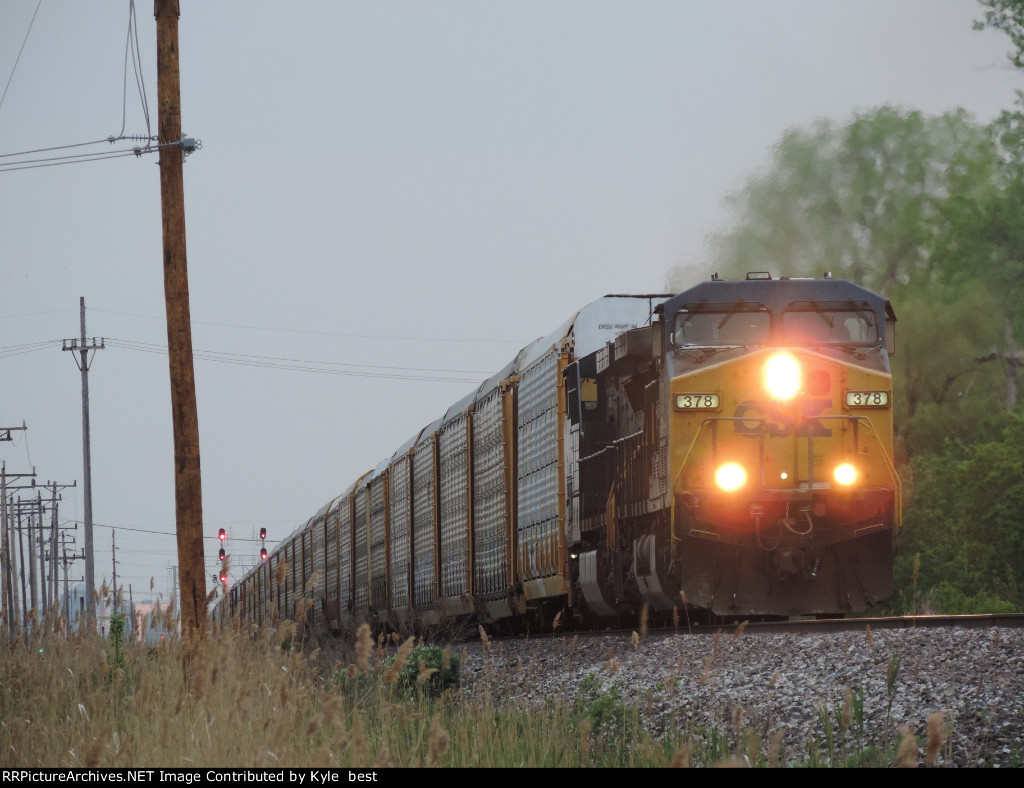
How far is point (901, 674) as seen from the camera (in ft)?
28.5

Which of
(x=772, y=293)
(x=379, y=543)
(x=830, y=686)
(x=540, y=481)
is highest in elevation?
(x=772, y=293)

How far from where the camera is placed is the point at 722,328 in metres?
13.2

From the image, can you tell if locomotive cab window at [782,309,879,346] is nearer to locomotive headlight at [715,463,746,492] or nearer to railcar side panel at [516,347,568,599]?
locomotive headlight at [715,463,746,492]

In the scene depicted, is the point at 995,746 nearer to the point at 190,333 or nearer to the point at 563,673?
the point at 563,673

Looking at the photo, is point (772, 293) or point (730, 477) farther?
point (772, 293)

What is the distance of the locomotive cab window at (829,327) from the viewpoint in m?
13.1

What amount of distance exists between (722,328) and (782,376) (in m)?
0.82

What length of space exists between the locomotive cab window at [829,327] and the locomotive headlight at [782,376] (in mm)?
343

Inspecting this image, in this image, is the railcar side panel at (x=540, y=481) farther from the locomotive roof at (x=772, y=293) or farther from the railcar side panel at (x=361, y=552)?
the railcar side panel at (x=361, y=552)

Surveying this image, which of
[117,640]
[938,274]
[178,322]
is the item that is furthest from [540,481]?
[938,274]

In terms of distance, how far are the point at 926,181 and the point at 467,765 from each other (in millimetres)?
38581

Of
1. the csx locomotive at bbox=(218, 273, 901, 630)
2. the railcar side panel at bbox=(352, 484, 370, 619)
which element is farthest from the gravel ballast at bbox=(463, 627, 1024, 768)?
the railcar side panel at bbox=(352, 484, 370, 619)

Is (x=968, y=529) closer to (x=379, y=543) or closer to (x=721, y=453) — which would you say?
(x=379, y=543)
